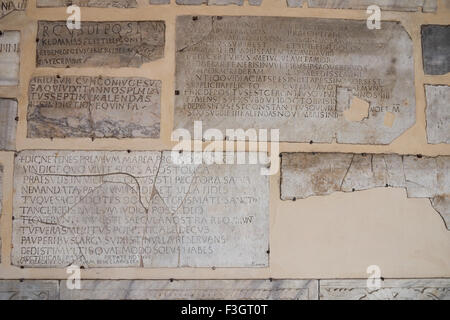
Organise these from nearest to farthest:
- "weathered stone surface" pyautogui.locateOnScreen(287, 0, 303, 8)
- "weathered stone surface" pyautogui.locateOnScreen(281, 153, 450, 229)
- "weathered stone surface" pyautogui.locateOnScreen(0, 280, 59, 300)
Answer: "weathered stone surface" pyautogui.locateOnScreen(0, 280, 59, 300), "weathered stone surface" pyautogui.locateOnScreen(281, 153, 450, 229), "weathered stone surface" pyautogui.locateOnScreen(287, 0, 303, 8)

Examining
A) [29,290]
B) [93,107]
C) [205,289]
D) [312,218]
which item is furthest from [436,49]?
[29,290]

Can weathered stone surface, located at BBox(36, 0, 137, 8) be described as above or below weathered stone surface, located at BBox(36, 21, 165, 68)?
above

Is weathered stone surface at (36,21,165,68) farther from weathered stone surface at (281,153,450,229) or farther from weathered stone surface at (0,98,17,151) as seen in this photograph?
weathered stone surface at (281,153,450,229)

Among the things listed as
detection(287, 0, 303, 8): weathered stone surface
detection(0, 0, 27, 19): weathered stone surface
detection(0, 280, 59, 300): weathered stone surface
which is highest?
detection(287, 0, 303, 8): weathered stone surface

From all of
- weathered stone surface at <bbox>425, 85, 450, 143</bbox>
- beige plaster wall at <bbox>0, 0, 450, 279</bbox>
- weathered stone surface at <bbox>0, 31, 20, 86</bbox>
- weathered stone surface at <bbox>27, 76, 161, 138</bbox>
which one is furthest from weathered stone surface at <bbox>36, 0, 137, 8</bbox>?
weathered stone surface at <bbox>425, 85, 450, 143</bbox>

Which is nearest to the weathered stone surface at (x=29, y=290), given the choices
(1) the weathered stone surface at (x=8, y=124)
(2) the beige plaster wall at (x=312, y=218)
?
(2) the beige plaster wall at (x=312, y=218)

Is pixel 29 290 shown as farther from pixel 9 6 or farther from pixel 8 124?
pixel 9 6
